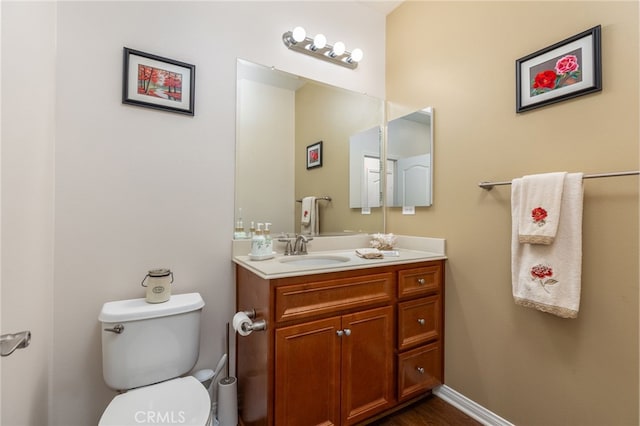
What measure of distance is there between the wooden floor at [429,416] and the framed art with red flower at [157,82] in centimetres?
199

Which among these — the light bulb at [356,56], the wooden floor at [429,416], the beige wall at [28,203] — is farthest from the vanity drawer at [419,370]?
the light bulb at [356,56]

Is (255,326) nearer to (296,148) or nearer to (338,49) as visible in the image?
(296,148)

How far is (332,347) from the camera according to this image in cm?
132

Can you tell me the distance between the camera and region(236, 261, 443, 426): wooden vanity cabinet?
121 centimetres

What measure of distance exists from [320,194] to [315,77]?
79cm

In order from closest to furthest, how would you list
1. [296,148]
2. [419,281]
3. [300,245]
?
[419,281], [300,245], [296,148]

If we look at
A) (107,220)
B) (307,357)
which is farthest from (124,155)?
(307,357)

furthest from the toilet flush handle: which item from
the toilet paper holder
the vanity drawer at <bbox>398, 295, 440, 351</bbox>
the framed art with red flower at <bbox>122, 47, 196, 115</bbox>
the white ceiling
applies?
the white ceiling

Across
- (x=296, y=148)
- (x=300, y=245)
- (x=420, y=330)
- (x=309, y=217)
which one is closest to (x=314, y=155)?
(x=296, y=148)

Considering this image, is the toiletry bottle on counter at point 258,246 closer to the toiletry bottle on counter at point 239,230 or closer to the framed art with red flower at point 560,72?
the toiletry bottle on counter at point 239,230

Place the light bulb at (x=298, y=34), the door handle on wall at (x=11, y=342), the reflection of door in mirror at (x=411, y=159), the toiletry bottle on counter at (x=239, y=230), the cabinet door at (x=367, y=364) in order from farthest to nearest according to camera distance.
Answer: the reflection of door in mirror at (x=411, y=159), the light bulb at (x=298, y=34), the toiletry bottle on counter at (x=239, y=230), the cabinet door at (x=367, y=364), the door handle on wall at (x=11, y=342)

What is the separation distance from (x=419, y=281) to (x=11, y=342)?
63.4 inches

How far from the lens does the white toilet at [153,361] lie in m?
1.02

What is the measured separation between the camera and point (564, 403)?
1.26m
